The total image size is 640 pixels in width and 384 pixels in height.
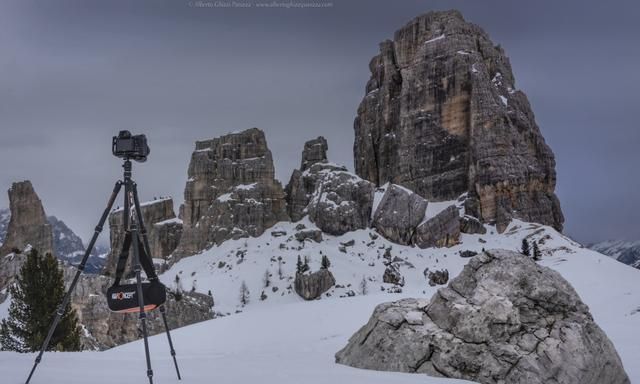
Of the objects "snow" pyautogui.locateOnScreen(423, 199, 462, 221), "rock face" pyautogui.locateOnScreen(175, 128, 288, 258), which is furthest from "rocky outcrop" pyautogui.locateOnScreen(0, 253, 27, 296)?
"snow" pyautogui.locateOnScreen(423, 199, 462, 221)

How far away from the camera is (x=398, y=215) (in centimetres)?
7856

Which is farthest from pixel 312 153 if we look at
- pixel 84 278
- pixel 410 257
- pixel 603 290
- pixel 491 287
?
pixel 491 287

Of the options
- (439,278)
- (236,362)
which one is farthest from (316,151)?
(236,362)

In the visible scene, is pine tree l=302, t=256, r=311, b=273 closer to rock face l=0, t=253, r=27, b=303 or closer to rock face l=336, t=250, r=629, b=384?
rock face l=0, t=253, r=27, b=303

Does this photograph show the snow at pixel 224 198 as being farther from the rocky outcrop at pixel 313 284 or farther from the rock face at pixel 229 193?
the rocky outcrop at pixel 313 284

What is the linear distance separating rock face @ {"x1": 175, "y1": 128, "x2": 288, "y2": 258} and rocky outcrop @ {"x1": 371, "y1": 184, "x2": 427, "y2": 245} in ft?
58.0

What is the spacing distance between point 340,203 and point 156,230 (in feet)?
121

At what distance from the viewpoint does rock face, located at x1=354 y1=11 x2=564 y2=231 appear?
83.4 meters

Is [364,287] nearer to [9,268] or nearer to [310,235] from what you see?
[310,235]

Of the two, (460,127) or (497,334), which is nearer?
(497,334)

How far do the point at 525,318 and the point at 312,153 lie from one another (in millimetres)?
87502

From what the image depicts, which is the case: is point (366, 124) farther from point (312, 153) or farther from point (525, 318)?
point (525, 318)

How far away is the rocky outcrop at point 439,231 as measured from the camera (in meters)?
75.1

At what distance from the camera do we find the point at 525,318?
8414 millimetres
